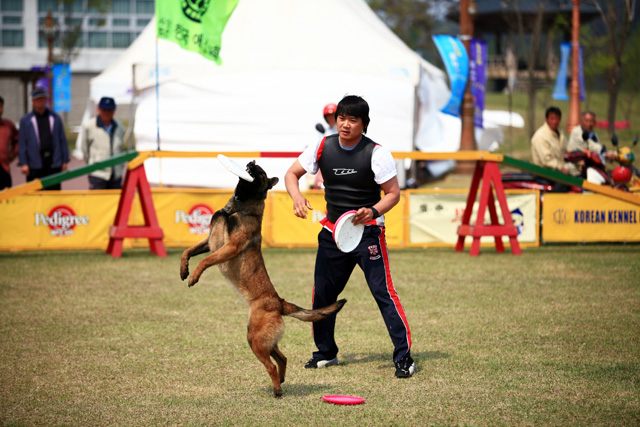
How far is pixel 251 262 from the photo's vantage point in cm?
541

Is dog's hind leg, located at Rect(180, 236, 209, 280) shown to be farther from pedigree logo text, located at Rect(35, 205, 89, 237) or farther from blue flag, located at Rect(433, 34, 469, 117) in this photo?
blue flag, located at Rect(433, 34, 469, 117)

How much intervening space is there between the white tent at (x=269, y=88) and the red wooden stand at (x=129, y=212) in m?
6.53

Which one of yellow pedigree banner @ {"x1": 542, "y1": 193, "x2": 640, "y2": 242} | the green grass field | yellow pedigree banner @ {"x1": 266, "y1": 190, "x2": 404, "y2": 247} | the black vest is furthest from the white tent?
the black vest

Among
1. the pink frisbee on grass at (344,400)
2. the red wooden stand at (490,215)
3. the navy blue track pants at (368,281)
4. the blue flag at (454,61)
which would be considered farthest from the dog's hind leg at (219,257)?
the blue flag at (454,61)

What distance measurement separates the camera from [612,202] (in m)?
12.5

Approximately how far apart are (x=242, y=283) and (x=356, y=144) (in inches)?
54.6

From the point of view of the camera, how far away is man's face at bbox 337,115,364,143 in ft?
18.4

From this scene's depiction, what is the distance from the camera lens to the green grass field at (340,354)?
4.93 metres

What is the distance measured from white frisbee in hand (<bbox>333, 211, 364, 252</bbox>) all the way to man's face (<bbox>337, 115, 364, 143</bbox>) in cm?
58

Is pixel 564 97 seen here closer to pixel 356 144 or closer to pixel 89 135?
pixel 89 135

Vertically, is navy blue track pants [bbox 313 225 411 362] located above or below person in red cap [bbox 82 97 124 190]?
below

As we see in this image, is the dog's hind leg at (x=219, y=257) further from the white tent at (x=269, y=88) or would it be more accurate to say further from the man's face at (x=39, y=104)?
the white tent at (x=269, y=88)

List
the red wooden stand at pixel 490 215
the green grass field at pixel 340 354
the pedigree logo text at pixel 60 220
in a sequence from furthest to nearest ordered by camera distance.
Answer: the pedigree logo text at pixel 60 220
the red wooden stand at pixel 490 215
the green grass field at pixel 340 354

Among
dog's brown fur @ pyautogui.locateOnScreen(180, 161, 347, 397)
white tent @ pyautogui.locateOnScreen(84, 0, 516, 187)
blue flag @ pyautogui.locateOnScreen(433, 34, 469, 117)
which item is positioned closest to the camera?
dog's brown fur @ pyautogui.locateOnScreen(180, 161, 347, 397)
